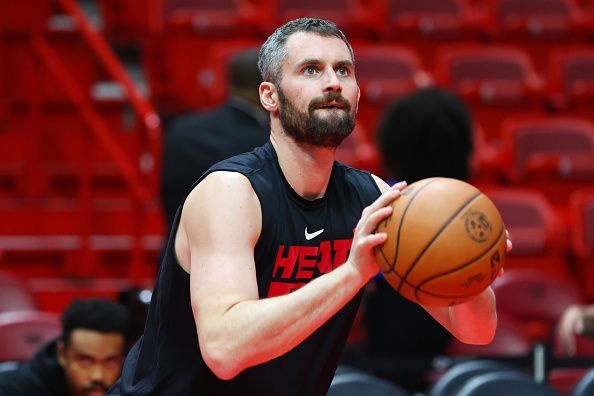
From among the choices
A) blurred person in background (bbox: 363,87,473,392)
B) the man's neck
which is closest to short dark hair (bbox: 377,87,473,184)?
blurred person in background (bbox: 363,87,473,392)

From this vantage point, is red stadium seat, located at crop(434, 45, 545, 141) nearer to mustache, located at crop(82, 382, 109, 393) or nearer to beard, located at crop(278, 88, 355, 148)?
mustache, located at crop(82, 382, 109, 393)

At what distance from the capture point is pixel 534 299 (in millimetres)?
6180

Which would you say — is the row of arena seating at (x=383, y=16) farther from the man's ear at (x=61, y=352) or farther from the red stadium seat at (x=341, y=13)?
the man's ear at (x=61, y=352)

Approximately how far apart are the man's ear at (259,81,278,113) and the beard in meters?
0.07

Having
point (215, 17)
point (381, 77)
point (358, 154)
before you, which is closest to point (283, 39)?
point (358, 154)

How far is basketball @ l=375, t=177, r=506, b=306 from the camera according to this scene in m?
2.44

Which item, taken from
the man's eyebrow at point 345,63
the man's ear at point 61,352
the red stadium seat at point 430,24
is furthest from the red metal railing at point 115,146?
the man's eyebrow at point 345,63

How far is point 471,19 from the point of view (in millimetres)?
9695

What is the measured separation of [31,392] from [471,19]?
6421 millimetres

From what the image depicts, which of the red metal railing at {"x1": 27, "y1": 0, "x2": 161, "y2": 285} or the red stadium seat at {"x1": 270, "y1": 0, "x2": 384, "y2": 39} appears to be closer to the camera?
the red metal railing at {"x1": 27, "y1": 0, "x2": 161, "y2": 285}

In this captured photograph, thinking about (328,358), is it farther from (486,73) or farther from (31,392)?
(486,73)

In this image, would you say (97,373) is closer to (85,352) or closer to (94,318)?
(85,352)

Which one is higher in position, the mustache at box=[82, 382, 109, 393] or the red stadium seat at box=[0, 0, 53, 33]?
the red stadium seat at box=[0, 0, 53, 33]

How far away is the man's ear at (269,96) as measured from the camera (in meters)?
2.90
